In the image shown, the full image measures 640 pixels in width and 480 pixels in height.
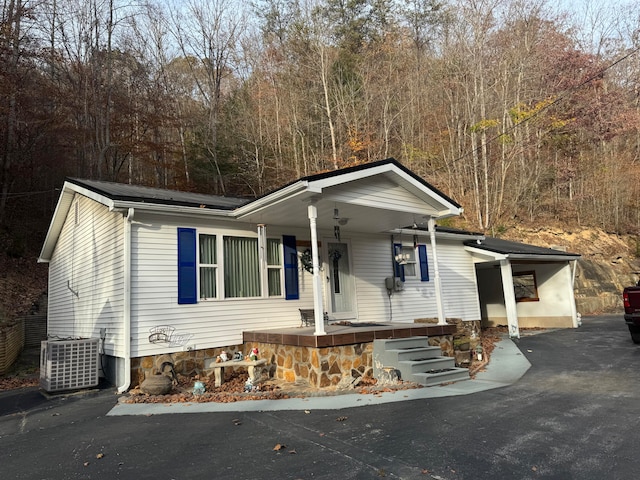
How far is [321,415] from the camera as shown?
4.87 metres

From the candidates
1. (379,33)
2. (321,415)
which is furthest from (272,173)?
(321,415)

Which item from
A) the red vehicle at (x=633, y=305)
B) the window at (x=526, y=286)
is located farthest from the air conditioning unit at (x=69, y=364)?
the window at (x=526, y=286)

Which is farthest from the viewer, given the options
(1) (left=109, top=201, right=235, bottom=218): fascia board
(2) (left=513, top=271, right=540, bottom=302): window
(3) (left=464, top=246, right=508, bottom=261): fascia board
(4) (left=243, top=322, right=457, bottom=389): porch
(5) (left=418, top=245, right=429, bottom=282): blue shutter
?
(2) (left=513, top=271, right=540, bottom=302): window

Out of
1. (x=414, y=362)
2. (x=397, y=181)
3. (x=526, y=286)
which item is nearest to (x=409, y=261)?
(x=397, y=181)

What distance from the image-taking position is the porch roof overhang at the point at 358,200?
6.88 metres

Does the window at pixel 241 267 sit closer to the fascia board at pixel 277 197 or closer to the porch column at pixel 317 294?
the fascia board at pixel 277 197

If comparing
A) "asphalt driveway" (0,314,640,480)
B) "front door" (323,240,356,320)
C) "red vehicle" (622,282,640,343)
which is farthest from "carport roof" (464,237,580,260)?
"asphalt driveway" (0,314,640,480)

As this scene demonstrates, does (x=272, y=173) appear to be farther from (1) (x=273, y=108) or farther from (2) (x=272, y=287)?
(2) (x=272, y=287)

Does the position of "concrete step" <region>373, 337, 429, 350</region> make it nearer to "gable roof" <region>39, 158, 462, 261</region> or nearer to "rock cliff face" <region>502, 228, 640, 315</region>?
"gable roof" <region>39, 158, 462, 261</region>

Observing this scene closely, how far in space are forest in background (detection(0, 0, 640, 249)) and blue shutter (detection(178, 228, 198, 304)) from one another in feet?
38.6

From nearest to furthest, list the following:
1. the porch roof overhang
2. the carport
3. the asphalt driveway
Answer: the asphalt driveway → the porch roof overhang → the carport

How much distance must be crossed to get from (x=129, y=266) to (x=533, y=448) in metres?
6.18

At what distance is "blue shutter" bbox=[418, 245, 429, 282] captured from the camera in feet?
37.3

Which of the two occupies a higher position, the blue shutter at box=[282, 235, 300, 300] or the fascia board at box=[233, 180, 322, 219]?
the fascia board at box=[233, 180, 322, 219]
